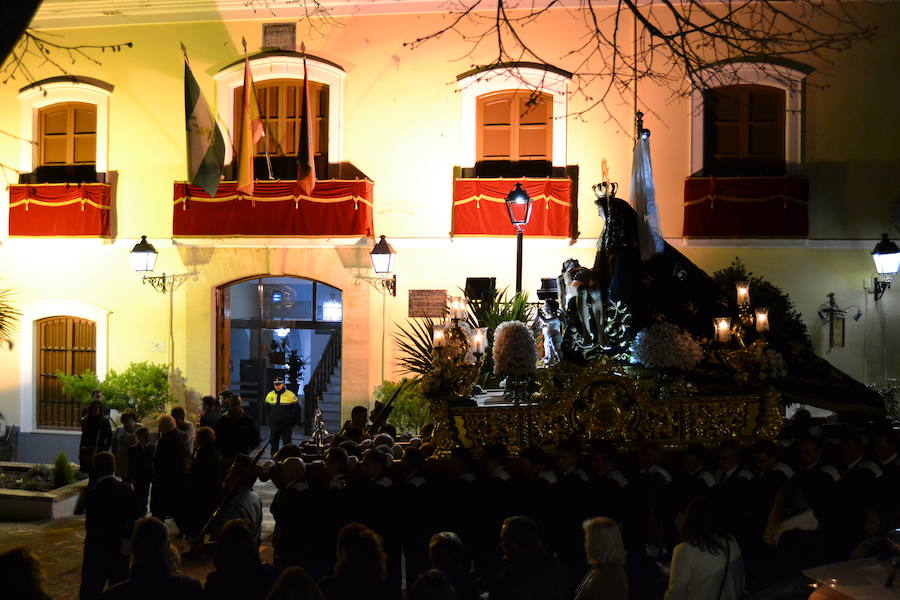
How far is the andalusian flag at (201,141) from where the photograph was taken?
1516cm

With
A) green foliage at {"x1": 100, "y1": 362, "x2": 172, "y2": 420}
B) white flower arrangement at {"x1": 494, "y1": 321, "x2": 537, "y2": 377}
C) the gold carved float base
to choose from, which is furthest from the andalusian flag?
the gold carved float base

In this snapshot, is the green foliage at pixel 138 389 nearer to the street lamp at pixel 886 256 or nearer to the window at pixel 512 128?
the window at pixel 512 128

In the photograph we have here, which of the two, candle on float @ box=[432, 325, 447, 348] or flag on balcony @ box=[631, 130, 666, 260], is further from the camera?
flag on balcony @ box=[631, 130, 666, 260]

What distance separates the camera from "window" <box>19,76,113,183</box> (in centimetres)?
1675

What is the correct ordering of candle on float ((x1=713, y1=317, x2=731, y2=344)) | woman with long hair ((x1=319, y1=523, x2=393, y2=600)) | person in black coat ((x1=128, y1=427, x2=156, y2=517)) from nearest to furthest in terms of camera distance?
1. woman with long hair ((x1=319, y1=523, x2=393, y2=600))
2. candle on float ((x1=713, y1=317, x2=731, y2=344))
3. person in black coat ((x1=128, y1=427, x2=156, y2=517))

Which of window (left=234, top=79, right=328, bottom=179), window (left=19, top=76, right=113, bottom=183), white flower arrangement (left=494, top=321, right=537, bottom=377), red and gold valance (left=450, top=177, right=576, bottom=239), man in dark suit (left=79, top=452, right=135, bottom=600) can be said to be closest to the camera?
man in dark suit (left=79, top=452, right=135, bottom=600)

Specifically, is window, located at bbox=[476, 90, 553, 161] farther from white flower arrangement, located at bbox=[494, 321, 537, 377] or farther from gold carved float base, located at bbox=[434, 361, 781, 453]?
→ gold carved float base, located at bbox=[434, 361, 781, 453]

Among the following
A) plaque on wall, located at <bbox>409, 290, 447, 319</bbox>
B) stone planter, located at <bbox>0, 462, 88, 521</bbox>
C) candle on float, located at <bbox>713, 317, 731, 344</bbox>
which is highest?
plaque on wall, located at <bbox>409, 290, 447, 319</bbox>

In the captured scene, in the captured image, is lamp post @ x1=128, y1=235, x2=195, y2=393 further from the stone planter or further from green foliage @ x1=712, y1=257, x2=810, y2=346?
green foliage @ x1=712, y1=257, x2=810, y2=346

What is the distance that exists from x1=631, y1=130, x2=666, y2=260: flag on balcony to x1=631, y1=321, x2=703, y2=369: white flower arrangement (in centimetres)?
127

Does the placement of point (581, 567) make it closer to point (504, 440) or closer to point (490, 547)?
point (490, 547)

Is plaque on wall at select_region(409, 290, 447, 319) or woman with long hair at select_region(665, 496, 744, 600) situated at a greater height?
plaque on wall at select_region(409, 290, 447, 319)

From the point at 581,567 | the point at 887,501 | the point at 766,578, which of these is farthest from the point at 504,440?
the point at 887,501

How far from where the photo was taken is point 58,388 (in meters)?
17.1
